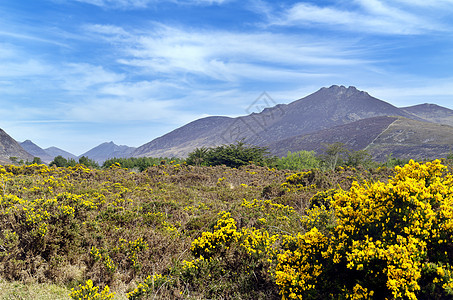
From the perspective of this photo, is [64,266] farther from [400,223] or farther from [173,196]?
[400,223]

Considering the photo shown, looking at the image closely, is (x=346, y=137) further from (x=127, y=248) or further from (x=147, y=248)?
(x=127, y=248)

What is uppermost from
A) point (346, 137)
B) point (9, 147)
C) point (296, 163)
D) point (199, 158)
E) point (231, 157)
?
point (9, 147)

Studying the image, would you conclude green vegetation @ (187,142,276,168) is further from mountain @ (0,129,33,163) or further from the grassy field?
mountain @ (0,129,33,163)

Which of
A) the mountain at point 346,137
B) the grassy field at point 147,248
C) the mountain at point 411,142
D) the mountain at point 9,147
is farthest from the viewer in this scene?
the mountain at point 346,137

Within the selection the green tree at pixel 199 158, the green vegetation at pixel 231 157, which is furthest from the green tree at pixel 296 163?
the green tree at pixel 199 158

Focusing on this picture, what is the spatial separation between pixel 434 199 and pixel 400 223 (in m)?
0.65

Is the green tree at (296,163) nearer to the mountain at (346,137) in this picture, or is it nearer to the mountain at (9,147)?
the mountain at (346,137)

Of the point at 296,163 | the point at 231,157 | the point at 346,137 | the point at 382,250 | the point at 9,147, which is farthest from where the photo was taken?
the point at 346,137

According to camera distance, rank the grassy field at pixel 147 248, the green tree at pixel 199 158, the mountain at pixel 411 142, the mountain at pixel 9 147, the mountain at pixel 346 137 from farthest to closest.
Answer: the mountain at pixel 346 137 → the mountain at pixel 9 147 → the mountain at pixel 411 142 → the green tree at pixel 199 158 → the grassy field at pixel 147 248

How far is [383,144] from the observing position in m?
110

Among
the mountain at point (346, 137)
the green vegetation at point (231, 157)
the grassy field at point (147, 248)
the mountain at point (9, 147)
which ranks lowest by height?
the grassy field at point (147, 248)

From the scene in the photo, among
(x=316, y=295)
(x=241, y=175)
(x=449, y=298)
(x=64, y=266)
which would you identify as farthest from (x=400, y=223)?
(x=241, y=175)

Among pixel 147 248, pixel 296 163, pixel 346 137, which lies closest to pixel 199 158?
pixel 296 163

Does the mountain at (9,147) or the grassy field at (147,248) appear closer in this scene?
the grassy field at (147,248)
